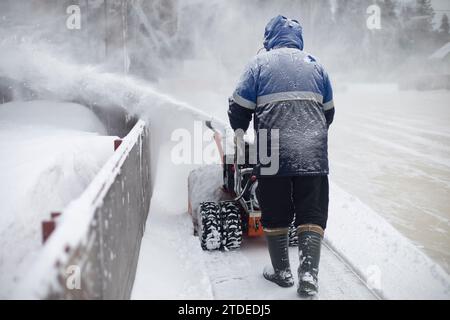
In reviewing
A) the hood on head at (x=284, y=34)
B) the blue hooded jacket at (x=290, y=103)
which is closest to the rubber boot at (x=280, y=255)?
the blue hooded jacket at (x=290, y=103)

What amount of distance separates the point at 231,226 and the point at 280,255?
691 millimetres

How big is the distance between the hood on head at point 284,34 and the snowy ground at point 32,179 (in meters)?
2.19

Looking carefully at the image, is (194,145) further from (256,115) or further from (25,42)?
(256,115)

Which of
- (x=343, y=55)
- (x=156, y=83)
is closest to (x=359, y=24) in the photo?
(x=343, y=55)

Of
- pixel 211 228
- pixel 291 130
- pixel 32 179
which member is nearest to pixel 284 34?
pixel 291 130

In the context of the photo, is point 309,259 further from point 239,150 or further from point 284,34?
point 284,34

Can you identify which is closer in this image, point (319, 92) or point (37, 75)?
point (319, 92)

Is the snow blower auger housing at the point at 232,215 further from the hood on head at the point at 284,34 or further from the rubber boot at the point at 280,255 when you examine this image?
the hood on head at the point at 284,34

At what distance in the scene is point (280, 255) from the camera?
10.4 ft

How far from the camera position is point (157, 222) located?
4641mm

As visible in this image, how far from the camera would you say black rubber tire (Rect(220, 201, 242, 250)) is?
12.3 ft

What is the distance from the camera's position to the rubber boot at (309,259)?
2988 millimetres

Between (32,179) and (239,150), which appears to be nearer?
(32,179)
